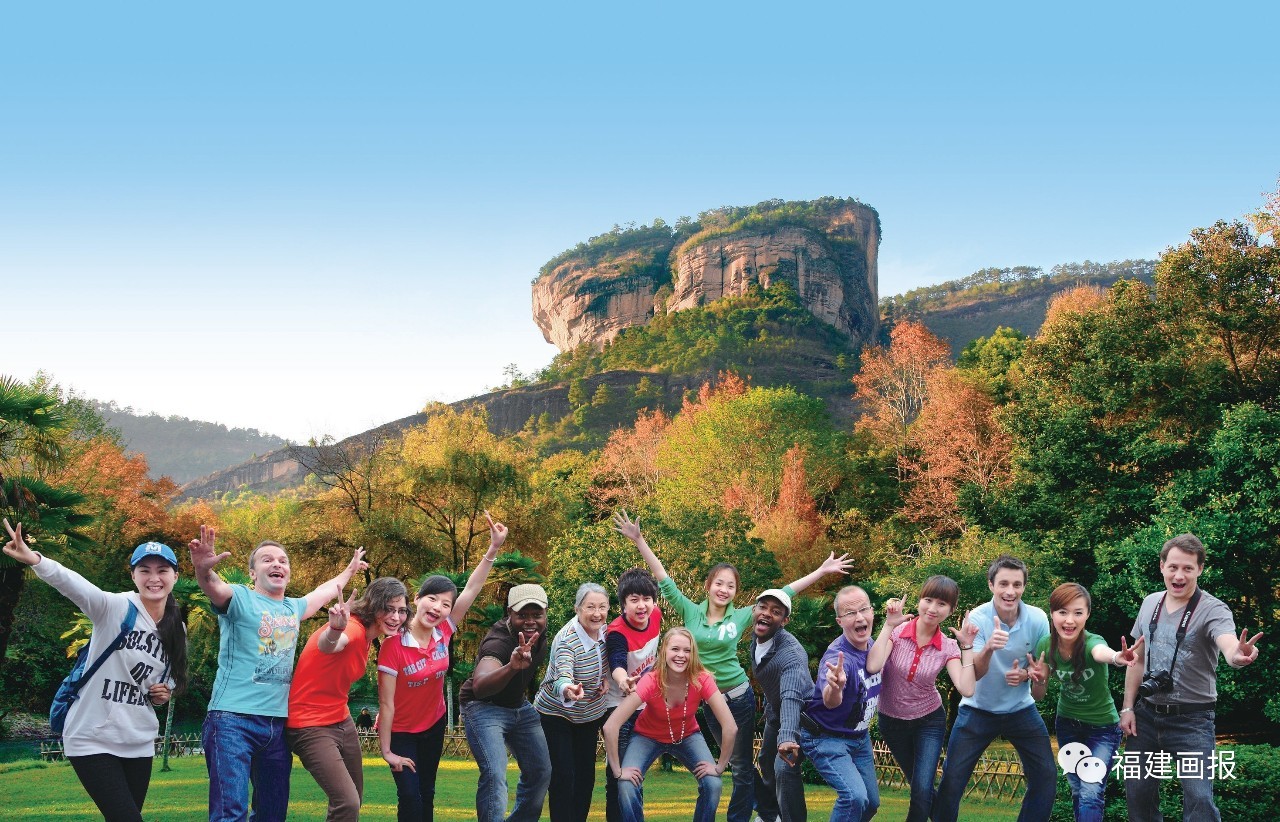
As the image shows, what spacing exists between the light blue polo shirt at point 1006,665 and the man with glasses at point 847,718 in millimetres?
744

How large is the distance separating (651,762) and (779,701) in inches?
50.2

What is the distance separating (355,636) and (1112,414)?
27.2 meters

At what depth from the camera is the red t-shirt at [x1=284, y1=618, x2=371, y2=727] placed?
21.9 ft

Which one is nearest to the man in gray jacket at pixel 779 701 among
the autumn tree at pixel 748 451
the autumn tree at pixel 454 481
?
the autumn tree at pixel 454 481

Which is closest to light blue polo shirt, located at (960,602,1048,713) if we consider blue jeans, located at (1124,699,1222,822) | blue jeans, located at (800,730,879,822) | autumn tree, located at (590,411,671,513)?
A: blue jeans, located at (1124,699,1222,822)

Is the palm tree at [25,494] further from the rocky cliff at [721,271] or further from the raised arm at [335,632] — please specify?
the rocky cliff at [721,271]

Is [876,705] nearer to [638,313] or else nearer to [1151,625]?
[1151,625]

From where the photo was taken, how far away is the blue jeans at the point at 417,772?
7.22m

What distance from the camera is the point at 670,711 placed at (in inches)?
284

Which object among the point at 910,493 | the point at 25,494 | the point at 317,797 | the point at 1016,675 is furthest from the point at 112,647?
the point at 910,493

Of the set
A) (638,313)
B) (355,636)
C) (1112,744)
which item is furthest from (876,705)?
(638,313)

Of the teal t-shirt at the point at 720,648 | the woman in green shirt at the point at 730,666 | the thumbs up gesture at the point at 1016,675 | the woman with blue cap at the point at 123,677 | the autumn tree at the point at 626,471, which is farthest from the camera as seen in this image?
the autumn tree at the point at 626,471

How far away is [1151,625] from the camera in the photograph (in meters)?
7.34

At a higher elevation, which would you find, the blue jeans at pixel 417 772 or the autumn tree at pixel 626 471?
the autumn tree at pixel 626 471
